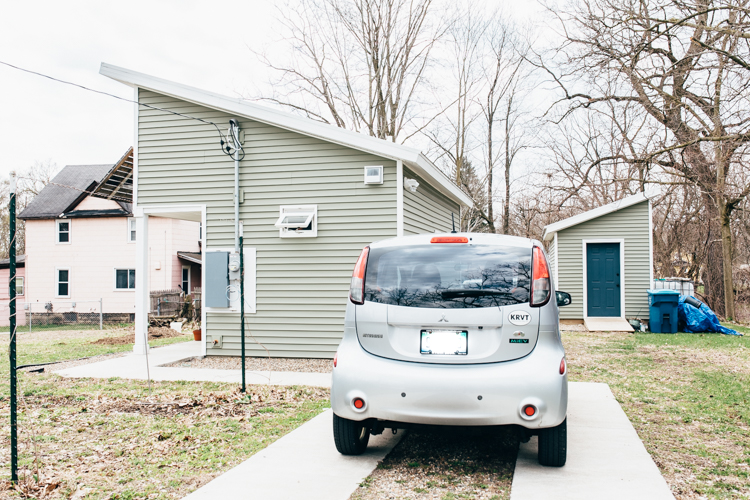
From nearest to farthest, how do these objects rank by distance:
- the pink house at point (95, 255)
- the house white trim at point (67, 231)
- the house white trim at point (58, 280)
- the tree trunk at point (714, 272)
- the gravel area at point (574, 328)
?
the gravel area at point (574, 328), the tree trunk at point (714, 272), the pink house at point (95, 255), the house white trim at point (58, 280), the house white trim at point (67, 231)

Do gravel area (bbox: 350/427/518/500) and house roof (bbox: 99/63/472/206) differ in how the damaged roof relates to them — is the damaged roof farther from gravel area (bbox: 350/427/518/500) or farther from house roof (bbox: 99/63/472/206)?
gravel area (bbox: 350/427/518/500)

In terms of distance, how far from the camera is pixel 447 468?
381 cm

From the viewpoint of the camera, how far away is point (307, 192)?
858 cm

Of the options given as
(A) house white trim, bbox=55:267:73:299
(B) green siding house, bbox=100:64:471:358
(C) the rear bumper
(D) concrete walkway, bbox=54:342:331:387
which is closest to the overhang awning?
(A) house white trim, bbox=55:267:73:299

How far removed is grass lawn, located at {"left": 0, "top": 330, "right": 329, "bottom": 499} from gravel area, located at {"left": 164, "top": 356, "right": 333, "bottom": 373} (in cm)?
125

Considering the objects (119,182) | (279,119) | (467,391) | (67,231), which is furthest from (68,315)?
(467,391)

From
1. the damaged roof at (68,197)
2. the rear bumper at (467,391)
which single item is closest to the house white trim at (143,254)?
the rear bumper at (467,391)

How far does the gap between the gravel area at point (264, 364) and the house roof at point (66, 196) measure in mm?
15943

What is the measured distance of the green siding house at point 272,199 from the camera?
836cm

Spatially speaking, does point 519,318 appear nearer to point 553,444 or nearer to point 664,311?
point 553,444

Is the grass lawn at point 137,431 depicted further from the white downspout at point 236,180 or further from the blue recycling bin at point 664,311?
the blue recycling bin at point 664,311

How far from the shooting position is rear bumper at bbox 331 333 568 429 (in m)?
3.30

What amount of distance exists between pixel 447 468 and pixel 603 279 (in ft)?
41.4

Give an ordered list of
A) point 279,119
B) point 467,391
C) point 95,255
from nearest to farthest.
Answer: point 467,391, point 279,119, point 95,255
